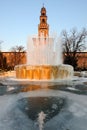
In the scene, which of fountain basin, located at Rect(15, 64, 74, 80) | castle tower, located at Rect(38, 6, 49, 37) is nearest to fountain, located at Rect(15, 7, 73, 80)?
fountain basin, located at Rect(15, 64, 74, 80)

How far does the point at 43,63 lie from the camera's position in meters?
24.0

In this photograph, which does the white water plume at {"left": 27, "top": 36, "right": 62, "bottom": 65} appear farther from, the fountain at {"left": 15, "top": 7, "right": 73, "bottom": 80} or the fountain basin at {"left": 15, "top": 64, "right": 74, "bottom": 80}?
the fountain basin at {"left": 15, "top": 64, "right": 74, "bottom": 80}

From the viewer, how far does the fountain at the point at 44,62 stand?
1848 cm

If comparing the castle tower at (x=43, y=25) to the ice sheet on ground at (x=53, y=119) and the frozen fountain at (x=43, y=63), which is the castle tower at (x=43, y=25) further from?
the ice sheet on ground at (x=53, y=119)

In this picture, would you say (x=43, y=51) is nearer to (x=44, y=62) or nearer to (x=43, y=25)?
(x=44, y=62)

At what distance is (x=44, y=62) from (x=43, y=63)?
519 mm

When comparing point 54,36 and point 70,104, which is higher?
point 54,36

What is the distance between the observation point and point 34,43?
26453 mm

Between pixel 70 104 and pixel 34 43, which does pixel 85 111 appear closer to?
pixel 70 104

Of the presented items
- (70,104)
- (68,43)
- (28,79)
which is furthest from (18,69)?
(68,43)

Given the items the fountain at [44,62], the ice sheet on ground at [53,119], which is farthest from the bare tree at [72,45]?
the ice sheet on ground at [53,119]

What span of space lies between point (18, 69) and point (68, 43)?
3241 centimetres

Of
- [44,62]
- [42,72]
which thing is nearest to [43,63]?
[44,62]

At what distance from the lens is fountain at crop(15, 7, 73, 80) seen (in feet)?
60.6
